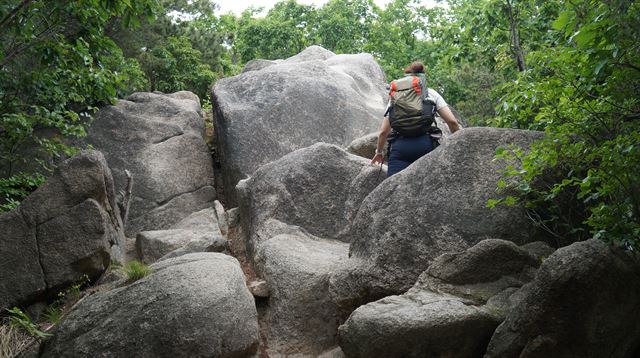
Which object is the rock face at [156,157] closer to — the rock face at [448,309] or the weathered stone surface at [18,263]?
the weathered stone surface at [18,263]

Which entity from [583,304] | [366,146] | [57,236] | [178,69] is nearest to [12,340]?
[57,236]

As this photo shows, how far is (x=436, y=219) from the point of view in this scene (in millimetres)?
Answer: 8438

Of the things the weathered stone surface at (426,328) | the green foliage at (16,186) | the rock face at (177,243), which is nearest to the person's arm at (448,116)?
the weathered stone surface at (426,328)

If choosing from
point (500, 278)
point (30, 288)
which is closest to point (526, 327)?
point (500, 278)

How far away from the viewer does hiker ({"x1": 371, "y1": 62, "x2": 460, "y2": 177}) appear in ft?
31.0

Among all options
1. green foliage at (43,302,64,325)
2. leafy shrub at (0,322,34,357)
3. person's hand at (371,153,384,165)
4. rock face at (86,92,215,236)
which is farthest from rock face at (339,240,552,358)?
rock face at (86,92,215,236)

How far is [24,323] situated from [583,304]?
7.00m

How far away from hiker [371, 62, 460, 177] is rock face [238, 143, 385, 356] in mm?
1246

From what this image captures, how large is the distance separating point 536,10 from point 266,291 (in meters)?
9.22

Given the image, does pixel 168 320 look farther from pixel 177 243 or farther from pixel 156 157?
pixel 156 157

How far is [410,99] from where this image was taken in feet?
30.9

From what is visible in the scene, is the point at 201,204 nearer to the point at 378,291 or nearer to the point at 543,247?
the point at 378,291

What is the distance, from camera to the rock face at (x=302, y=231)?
376 inches

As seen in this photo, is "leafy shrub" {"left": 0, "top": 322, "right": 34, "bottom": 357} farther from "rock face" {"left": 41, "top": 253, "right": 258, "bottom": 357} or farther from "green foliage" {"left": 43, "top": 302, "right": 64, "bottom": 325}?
"rock face" {"left": 41, "top": 253, "right": 258, "bottom": 357}
